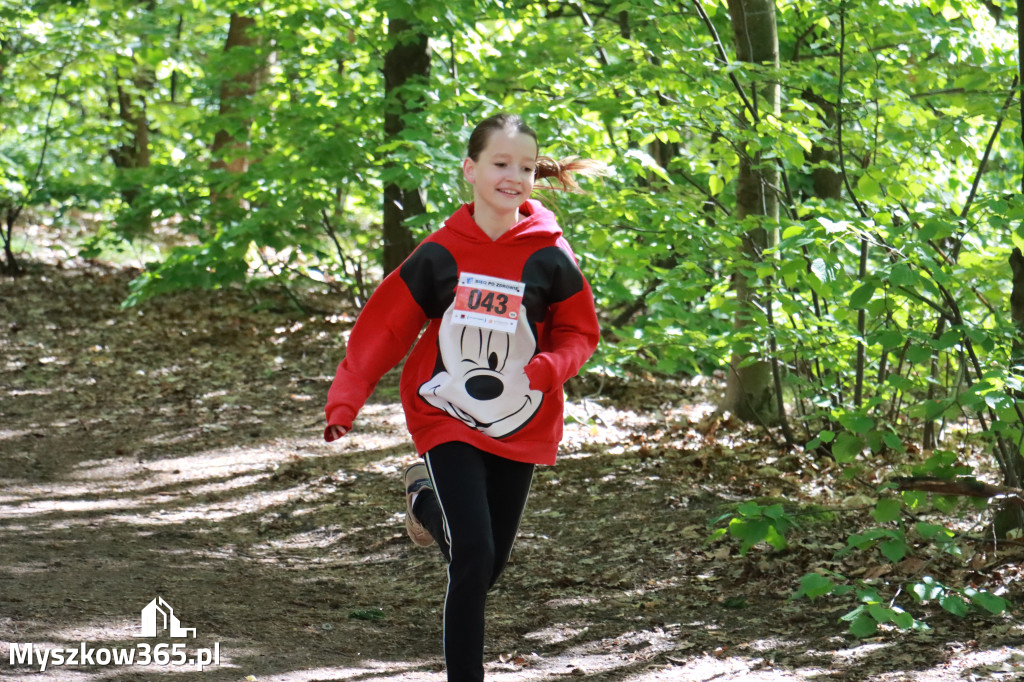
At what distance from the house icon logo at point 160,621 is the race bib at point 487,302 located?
72.5 inches

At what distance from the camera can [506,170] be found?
2.97 metres

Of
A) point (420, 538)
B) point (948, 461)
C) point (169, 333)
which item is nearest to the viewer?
point (420, 538)

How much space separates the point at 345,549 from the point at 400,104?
395 centimetres

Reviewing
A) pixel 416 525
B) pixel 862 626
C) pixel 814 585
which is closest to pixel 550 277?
pixel 416 525

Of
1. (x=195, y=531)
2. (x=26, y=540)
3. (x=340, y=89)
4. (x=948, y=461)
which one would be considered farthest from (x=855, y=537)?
(x=340, y=89)

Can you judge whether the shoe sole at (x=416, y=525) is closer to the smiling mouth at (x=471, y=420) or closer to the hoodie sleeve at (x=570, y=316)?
the smiling mouth at (x=471, y=420)

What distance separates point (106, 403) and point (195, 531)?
3.54 metres

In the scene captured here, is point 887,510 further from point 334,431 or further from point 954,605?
point 334,431

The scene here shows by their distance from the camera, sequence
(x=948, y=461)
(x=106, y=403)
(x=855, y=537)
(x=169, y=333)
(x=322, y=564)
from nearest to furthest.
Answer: (x=855, y=537) → (x=948, y=461) → (x=322, y=564) → (x=106, y=403) → (x=169, y=333)

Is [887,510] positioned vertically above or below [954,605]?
above

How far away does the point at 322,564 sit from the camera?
511 centimetres

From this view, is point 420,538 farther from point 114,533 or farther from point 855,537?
point 114,533

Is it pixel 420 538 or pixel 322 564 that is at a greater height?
pixel 420 538

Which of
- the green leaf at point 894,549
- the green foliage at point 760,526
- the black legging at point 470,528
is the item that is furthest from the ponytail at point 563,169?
the green leaf at point 894,549
